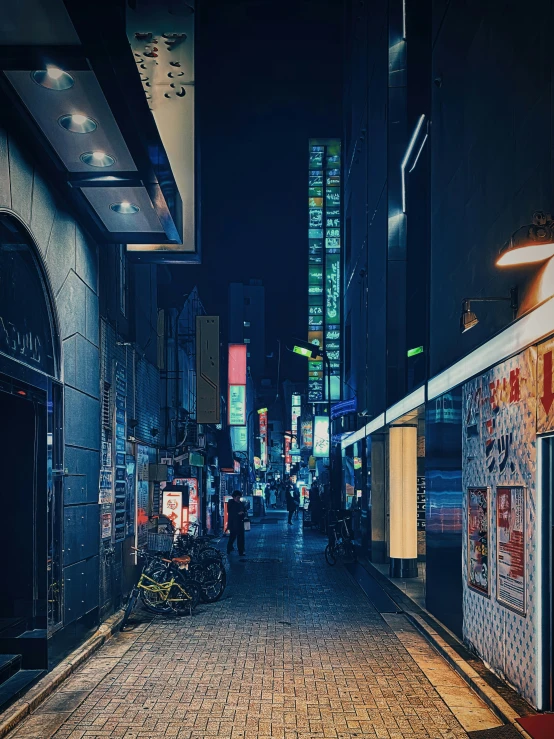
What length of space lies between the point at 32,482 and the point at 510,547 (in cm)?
575

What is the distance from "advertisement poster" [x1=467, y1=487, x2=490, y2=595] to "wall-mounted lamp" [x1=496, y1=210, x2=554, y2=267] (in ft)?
12.4

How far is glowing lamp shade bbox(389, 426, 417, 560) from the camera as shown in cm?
1917

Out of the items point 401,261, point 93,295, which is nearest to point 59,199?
point 93,295

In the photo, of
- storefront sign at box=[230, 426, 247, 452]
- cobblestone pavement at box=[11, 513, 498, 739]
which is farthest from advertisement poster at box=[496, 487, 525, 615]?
storefront sign at box=[230, 426, 247, 452]

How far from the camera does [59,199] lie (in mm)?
10484

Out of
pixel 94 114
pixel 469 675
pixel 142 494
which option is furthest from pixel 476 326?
pixel 142 494

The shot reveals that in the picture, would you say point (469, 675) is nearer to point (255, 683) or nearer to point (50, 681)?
point (255, 683)

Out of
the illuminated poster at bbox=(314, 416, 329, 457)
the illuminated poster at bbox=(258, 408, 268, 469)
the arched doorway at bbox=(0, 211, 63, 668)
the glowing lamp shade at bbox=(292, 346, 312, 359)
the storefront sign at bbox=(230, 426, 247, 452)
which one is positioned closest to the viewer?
the arched doorway at bbox=(0, 211, 63, 668)

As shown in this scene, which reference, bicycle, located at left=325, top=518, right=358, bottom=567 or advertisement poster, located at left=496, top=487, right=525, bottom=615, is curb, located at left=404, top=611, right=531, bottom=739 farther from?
bicycle, located at left=325, top=518, right=358, bottom=567

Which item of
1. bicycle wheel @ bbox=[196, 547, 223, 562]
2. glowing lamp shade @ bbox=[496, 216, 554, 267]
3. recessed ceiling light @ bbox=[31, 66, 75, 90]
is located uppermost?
recessed ceiling light @ bbox=[31, 66, 75, 90]

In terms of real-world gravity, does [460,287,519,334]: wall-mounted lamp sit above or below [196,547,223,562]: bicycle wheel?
above

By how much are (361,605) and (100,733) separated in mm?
8507

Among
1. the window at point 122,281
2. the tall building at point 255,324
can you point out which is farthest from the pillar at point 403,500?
the tall building at point 255,324

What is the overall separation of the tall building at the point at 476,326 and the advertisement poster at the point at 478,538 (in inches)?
1.5
